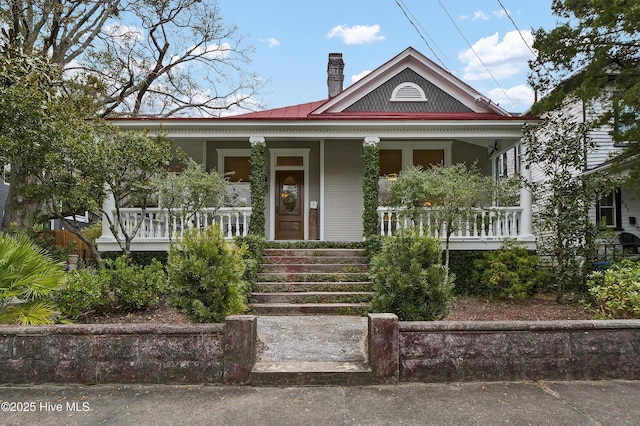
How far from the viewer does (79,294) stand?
592 centimetres

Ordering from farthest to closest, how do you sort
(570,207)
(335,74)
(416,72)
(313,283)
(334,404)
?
(335,74) < (416,72) < (313,283) < (570,207) < (334,404)

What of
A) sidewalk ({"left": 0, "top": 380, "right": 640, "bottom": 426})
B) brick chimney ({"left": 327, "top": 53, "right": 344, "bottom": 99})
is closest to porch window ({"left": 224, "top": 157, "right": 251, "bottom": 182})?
brick chimney ({"left": 327, "top": 53, "right": 344, "bottom": 99})

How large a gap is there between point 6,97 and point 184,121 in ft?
12.1

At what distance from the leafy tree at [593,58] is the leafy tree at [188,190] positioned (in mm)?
7274

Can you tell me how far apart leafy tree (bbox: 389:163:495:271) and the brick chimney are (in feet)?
21.9

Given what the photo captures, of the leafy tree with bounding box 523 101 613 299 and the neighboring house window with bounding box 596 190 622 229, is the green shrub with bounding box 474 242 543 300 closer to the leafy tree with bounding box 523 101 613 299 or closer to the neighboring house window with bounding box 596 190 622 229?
the leafy tree with bounding box 523 101 613 299

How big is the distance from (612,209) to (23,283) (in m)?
16.0

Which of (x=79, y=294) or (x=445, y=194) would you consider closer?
(x=79, y=294)

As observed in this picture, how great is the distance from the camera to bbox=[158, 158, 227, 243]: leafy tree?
779cm

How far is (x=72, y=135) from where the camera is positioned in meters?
6.74

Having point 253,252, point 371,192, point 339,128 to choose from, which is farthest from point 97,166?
point 371,192

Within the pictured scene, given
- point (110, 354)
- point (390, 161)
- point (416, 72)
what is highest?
point (416, 72)

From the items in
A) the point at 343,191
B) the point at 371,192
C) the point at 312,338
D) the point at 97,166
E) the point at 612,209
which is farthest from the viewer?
the point at 612,209

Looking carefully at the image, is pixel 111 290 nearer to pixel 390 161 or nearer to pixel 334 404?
pixel 334 404
